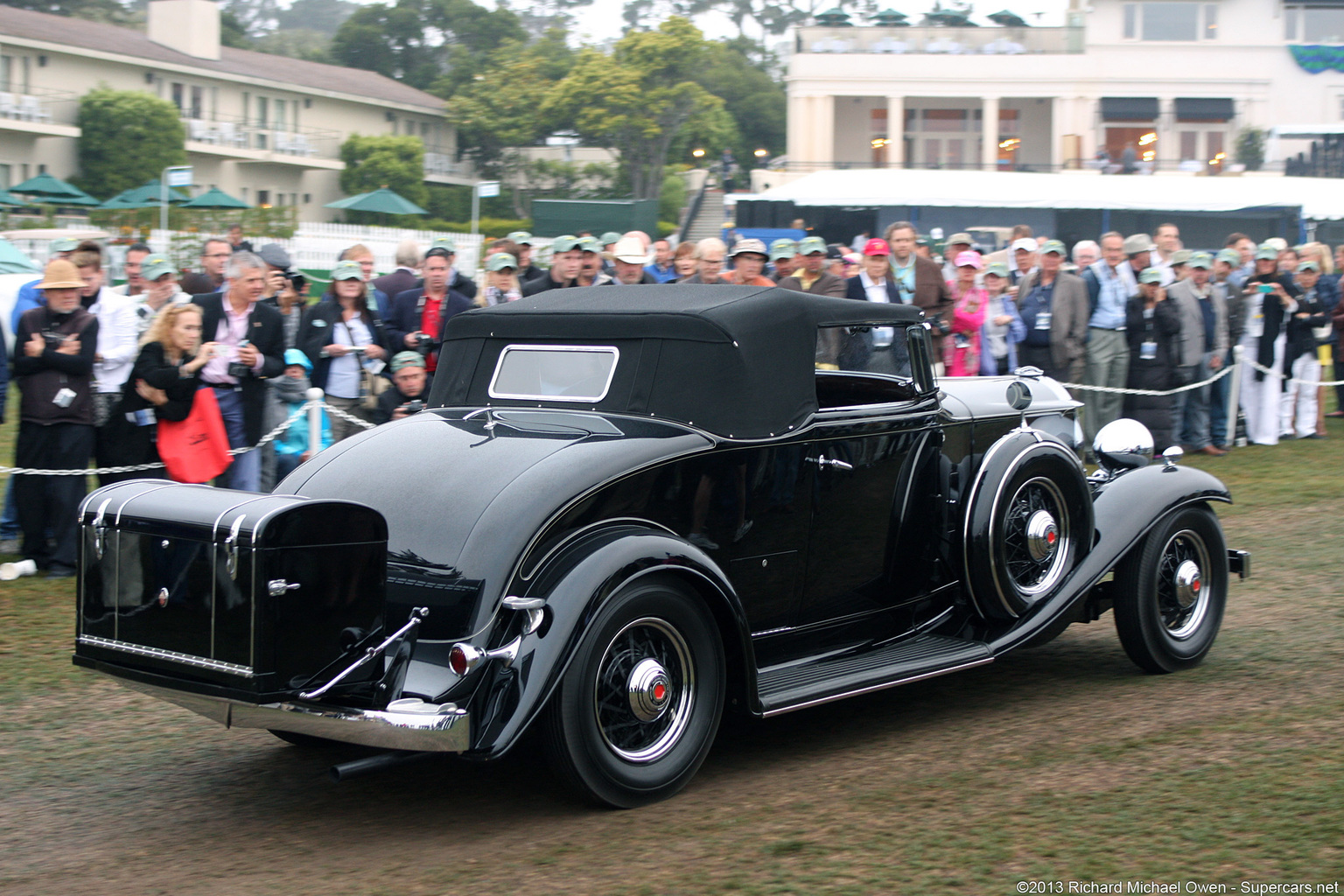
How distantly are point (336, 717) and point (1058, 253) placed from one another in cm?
948

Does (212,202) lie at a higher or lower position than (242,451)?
higher

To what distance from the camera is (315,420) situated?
8523mm

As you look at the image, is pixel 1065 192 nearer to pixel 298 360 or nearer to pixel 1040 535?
pixel 298 360

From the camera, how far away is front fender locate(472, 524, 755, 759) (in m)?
4.10

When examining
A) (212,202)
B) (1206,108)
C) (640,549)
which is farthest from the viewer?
(1206,108)

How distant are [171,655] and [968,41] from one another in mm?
55825

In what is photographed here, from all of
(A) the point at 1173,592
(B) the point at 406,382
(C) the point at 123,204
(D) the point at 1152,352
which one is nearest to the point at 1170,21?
(C) the point at 123,204

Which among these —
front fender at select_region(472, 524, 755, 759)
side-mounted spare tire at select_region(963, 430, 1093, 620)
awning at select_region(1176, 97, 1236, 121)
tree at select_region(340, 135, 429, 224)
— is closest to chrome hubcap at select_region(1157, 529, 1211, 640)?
side-mounted spare tire at select_region(963, 430, 1093, 620)

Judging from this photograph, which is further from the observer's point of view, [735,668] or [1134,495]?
[1134,495]

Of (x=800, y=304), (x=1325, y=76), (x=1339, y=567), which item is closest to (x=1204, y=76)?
(x=1325, y=76)

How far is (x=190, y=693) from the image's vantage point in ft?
13.6

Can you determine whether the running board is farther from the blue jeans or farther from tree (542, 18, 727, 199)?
tree (542, 18, 727, 199)

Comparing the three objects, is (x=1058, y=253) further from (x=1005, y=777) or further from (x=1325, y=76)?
(x=1325, y=76)

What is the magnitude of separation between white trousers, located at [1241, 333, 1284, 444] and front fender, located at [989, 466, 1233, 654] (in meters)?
8.67
